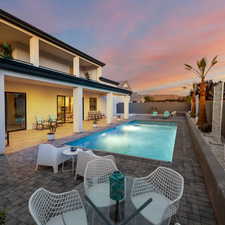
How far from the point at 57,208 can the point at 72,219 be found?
32cm

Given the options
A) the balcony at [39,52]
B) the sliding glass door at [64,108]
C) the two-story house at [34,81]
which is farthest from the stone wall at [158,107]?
the balcony at [39,52]

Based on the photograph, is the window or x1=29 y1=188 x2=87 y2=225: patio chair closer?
x1=29 y1=188 x2=87 y2=225: patio chair

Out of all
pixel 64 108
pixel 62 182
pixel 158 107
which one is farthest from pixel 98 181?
pixel 158 107

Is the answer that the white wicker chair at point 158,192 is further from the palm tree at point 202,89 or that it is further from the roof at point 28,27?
the roof at point 28,27

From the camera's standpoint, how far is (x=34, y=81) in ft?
22.9

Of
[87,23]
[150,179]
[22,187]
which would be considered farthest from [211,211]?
[87,23]

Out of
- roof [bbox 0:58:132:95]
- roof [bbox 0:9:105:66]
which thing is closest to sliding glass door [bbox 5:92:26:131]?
roof [bbox 0:58:132:95]

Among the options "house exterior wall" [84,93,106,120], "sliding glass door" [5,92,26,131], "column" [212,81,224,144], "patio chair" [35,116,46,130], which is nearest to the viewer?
"column" [212,81,224,144]

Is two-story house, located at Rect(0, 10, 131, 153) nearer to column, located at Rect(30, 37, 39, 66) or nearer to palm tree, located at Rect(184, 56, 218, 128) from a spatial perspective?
column, located at Rect(30, 37, 39, 66)

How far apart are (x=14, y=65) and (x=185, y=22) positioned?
32.6 ft

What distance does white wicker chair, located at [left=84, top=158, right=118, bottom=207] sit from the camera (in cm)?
203

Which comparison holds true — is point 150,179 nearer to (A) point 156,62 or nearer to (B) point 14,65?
(B) point 14,65

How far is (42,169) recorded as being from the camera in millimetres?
3977

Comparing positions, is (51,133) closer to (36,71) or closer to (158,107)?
(36,71)
